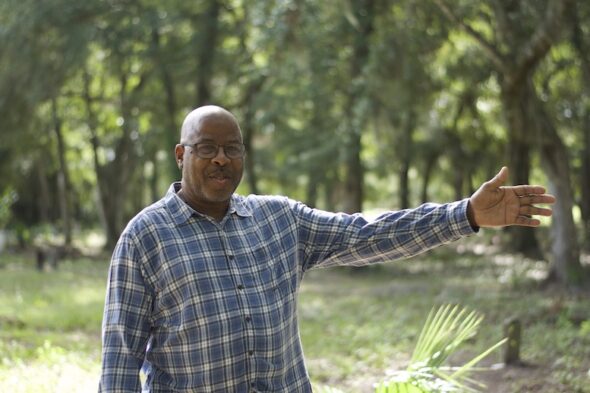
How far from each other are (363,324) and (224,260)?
29.8 ft

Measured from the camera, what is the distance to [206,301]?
2.81 metres

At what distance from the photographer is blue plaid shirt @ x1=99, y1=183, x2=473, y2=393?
108 inches

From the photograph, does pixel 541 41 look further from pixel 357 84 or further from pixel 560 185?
pixel 357 84

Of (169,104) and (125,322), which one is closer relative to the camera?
(125,322)

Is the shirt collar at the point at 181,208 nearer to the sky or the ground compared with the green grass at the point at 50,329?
nearer to the sky

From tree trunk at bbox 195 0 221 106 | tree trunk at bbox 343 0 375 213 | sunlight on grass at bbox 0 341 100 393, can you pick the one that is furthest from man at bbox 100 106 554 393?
tree trunk at bbox 195 0 221 106

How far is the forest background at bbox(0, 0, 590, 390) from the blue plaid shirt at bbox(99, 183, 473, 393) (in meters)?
9.13

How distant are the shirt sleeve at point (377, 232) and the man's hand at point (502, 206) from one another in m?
0.05

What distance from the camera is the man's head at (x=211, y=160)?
2.95 m

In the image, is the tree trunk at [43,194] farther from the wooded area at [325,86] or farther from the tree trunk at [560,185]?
the tree trunk at [560,185]

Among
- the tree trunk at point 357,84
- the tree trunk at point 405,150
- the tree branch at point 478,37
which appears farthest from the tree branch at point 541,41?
the tree trunk at point 405,150

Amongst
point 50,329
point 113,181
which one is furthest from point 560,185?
point 113,181

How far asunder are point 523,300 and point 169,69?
44.0ft

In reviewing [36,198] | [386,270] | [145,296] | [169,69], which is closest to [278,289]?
[145,296]
